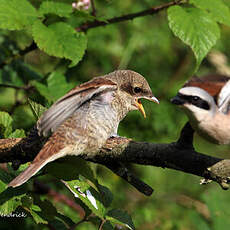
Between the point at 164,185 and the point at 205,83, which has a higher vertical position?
the point at 205,83

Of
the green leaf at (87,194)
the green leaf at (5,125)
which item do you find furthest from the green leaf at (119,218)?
the green leaf at (5,125)

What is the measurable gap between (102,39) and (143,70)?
1.76 feet

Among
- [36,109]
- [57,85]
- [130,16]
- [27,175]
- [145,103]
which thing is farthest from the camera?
[145,103]

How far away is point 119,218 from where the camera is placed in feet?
7.97

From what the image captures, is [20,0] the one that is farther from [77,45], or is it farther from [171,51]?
[171,51]

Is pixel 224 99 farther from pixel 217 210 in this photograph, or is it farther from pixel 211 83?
pixel 217 210

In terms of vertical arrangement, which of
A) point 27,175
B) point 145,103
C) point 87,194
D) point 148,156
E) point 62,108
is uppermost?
point 62,108

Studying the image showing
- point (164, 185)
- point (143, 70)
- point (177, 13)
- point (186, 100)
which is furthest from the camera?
point (164, 185)

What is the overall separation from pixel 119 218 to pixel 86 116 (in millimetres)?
604

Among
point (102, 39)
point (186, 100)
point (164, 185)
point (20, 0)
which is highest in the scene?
point (20, 0)

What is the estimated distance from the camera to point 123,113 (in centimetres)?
304

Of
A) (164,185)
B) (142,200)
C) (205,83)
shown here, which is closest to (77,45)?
(205,83)

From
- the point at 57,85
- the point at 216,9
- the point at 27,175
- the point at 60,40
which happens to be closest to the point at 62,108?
the point at 27,175

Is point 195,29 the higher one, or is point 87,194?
point 195,29
